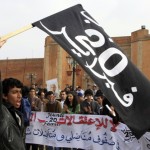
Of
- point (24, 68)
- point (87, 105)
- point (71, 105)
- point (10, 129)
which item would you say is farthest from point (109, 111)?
point (24, 68)

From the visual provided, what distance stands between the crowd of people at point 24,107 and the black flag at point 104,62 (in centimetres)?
76

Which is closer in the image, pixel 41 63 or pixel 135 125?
pixel 135 125

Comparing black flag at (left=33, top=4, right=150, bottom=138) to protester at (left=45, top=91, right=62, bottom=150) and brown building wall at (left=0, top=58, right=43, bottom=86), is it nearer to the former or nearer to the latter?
protester at (left=45, top=91, right=62, bottom=150)

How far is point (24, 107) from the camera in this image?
836cm

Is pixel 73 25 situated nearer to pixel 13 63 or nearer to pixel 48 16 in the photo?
pixel 48 16

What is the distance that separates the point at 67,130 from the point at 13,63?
50.3m

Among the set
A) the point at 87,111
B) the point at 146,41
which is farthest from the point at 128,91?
the point at 146,41

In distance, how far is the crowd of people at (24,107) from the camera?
2861 mm

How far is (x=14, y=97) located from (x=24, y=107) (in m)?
4.71

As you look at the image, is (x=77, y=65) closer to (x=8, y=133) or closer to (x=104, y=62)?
(x=104, y=62)

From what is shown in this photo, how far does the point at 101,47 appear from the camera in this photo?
15.6 ft

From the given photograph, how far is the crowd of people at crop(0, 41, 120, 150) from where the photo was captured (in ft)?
9.39

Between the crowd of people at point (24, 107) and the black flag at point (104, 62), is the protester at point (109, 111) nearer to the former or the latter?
the crowd of people at point (24, 107)

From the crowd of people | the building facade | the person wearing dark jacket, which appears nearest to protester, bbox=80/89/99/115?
the crowd of people
